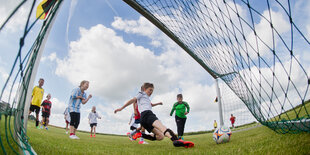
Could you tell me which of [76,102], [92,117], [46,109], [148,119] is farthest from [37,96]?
[148,119]

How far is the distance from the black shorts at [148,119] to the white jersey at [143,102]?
10 cm

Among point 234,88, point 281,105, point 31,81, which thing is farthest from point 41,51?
point 234,88

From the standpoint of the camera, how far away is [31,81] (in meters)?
1.76

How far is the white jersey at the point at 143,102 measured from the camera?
3.13 metres

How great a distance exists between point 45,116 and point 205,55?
24.1 feet

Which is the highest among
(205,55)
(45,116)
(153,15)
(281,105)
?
(153,15)

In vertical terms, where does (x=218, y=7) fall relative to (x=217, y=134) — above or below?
above

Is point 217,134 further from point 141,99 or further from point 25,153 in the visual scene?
point 25,153

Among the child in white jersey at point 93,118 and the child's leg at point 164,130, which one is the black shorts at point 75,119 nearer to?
the child's leg at point 164,130

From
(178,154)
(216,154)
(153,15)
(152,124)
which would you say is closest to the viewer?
(216,154)

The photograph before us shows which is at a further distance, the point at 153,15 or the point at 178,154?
the point at 153,15

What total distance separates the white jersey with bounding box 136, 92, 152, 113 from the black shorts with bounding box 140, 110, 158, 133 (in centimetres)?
10

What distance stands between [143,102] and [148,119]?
40cm

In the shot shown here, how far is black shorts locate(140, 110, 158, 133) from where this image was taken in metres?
2.82
